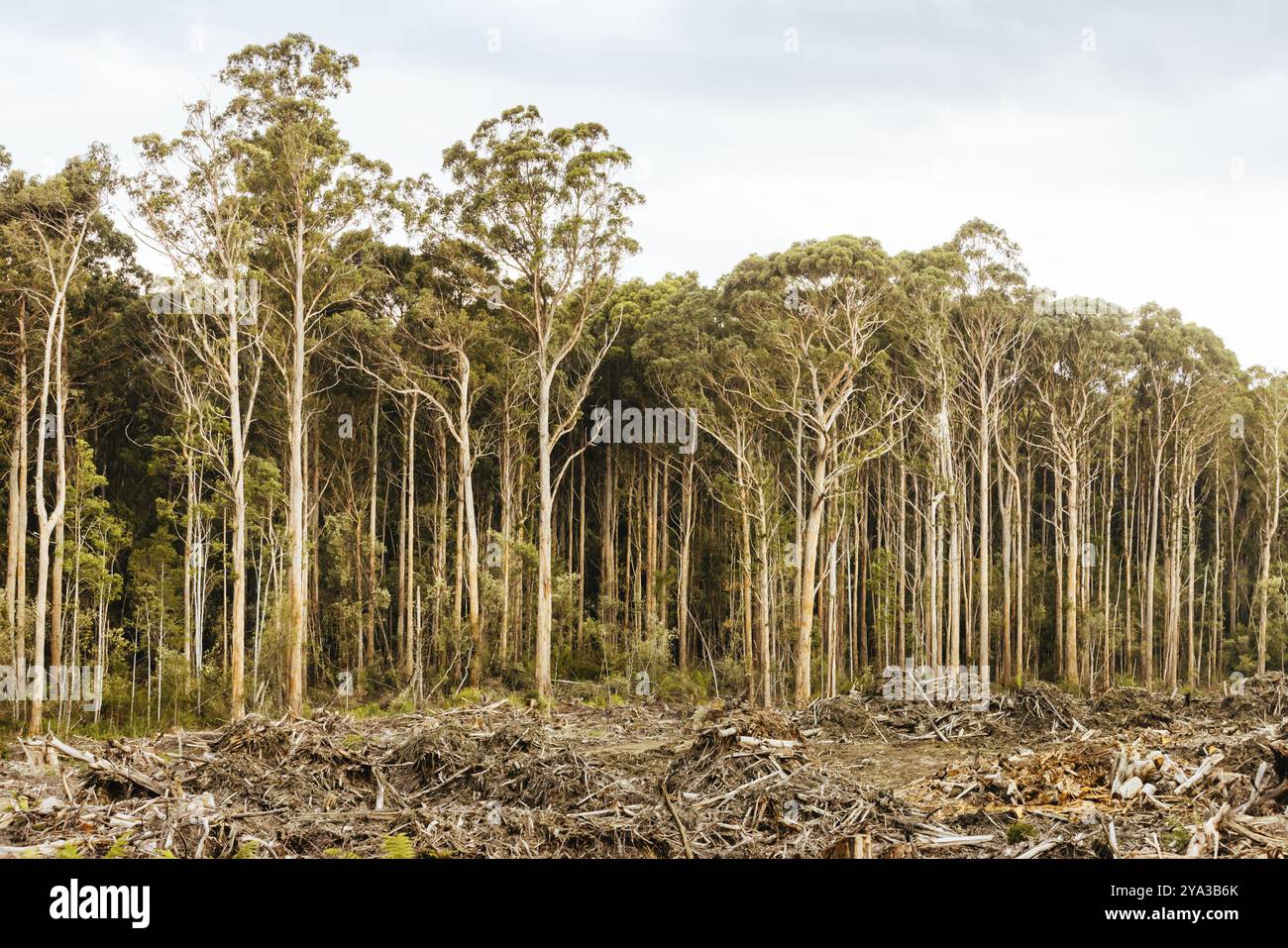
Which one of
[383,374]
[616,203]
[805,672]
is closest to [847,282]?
[616,203]

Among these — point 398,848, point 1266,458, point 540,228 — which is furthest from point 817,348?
point 1266,458

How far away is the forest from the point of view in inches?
920

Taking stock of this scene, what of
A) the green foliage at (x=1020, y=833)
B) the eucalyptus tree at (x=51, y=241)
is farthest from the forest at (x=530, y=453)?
the green foliage at (x=1020, y=833)

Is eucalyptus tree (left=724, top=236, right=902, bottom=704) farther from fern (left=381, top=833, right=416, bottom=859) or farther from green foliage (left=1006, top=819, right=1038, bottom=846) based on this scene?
fern (left=381, top=833, right=416, bottom=859)

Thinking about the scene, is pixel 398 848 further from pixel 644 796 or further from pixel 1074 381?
pixel 1074 381

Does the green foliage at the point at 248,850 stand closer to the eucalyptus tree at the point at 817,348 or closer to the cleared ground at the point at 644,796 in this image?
the cleared ground at the point at 644,796

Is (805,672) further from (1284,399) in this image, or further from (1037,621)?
(1284,399)

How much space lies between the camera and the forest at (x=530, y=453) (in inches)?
920

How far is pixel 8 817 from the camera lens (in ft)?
33.2

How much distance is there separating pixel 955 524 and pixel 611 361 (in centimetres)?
1324

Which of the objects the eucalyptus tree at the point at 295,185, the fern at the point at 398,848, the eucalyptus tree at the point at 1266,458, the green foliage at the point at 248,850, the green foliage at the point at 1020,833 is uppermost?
the eucalyptus tree at the point at 295,185

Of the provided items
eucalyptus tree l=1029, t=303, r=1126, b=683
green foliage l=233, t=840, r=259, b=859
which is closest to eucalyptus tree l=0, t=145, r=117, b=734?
green foliage l=233, t=840, r=259, b=859
